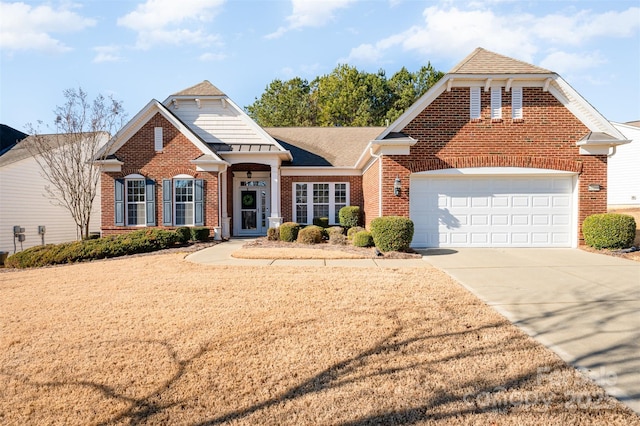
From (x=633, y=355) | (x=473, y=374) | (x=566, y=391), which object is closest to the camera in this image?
(x=566, y=391)

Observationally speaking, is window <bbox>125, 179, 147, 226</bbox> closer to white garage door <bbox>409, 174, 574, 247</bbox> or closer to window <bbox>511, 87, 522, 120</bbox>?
white garage door <bbox>409, 174, 574, 247</bbox>

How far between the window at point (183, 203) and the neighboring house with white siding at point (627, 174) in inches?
1021

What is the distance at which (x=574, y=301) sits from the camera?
5.53 m

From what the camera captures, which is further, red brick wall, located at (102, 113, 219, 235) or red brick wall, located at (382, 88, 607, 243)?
red brick wall, located at (102, 113, 219, 235)

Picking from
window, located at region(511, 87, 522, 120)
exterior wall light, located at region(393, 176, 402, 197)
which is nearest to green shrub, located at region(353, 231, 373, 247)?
exterior wall light, located at region(393, 176, 402, 197)

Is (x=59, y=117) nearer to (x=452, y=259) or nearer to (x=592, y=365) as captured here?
(x=452, y=259)

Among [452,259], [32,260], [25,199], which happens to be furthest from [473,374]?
[25,199]

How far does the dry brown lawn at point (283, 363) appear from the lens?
9.16 feet

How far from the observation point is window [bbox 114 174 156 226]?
14.7 metres

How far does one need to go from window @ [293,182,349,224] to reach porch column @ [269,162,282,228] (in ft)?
4.48

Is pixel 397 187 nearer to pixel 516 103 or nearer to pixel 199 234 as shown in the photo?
pixel 516 103

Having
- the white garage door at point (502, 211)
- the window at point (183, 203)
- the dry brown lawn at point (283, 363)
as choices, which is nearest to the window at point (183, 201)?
the window at point (183, 203)

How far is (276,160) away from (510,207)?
9.23 metres

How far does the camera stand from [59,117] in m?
15.9
